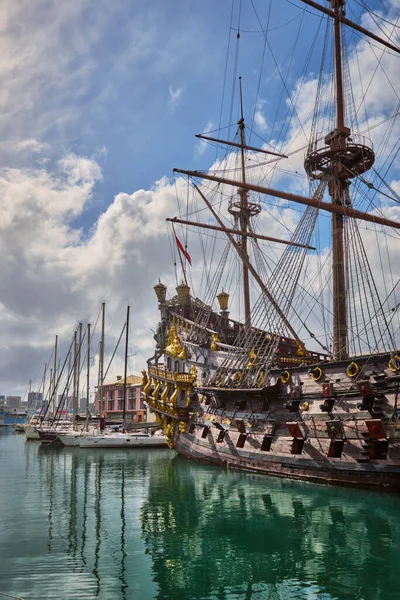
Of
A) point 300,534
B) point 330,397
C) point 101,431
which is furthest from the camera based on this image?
point 101,431

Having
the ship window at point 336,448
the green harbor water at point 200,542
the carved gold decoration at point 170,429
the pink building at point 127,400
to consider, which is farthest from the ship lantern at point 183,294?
the pink building at point 127,400

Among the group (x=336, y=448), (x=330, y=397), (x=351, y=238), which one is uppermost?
(x=351, y=238)

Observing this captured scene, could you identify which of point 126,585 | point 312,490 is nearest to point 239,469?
point 312,490

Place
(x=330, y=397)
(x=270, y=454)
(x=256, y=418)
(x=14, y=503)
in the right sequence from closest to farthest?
(x=14, y=503) → (x=330, y=397) → (x=270, y=454) → (x=256, y=418)

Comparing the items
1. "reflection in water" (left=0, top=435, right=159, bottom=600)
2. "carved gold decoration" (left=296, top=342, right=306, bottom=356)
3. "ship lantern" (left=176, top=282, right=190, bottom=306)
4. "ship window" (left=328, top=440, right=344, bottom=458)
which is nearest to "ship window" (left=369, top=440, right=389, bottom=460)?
"ship window" (left=328, top=440, right=344, bottom=458)

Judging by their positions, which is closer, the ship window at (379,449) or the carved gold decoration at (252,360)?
the ship window at (379,449)

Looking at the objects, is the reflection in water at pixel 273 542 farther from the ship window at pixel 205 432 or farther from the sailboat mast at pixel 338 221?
the ship window at pixel 205 432

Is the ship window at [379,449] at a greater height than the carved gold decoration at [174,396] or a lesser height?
lesser

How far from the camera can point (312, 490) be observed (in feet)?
61.2

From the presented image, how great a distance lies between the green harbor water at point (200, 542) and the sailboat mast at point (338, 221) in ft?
25.6

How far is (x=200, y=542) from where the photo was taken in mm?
12133

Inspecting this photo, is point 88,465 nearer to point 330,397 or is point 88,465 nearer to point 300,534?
point 330,397

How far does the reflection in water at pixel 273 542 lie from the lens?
9.09 m

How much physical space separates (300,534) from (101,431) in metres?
39.1
